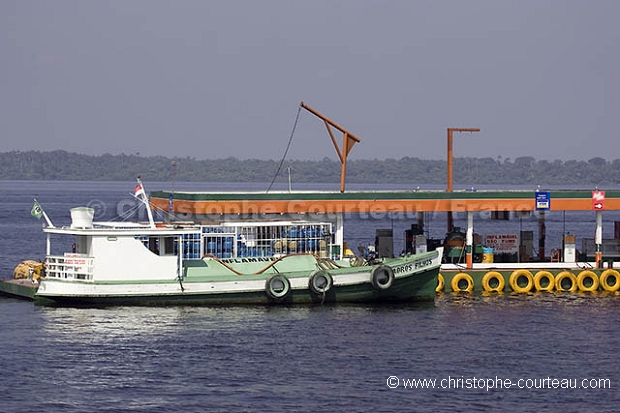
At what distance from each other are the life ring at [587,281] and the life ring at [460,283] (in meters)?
5.38

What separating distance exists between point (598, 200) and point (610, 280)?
4.15 m

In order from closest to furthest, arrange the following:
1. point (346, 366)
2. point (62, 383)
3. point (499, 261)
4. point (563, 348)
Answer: point (62, 383), point (346, 366), point (563, 348), point (499, 261)

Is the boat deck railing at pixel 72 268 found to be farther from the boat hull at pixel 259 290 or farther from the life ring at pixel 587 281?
the life ring at pixel 587 281

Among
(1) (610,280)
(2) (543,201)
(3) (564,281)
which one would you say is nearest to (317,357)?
(3) (564,281)

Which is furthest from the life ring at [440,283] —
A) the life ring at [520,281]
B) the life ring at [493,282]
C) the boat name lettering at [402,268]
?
the boat name lettering at [402,268]

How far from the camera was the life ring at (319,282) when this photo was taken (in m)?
45.6

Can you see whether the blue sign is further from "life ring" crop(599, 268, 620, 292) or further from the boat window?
the boat window

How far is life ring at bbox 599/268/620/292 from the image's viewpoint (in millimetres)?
51438

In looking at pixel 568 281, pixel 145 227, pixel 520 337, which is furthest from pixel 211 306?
pixel 568 281

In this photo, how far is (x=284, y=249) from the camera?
1928 inches

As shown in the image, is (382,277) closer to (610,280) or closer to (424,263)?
(424,263)

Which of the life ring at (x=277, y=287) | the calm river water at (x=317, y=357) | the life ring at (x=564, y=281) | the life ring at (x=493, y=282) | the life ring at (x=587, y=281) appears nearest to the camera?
the calm river water at (x=317, y=357)

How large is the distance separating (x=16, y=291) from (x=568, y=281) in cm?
2548

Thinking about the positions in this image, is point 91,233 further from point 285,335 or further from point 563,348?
point 563,348
